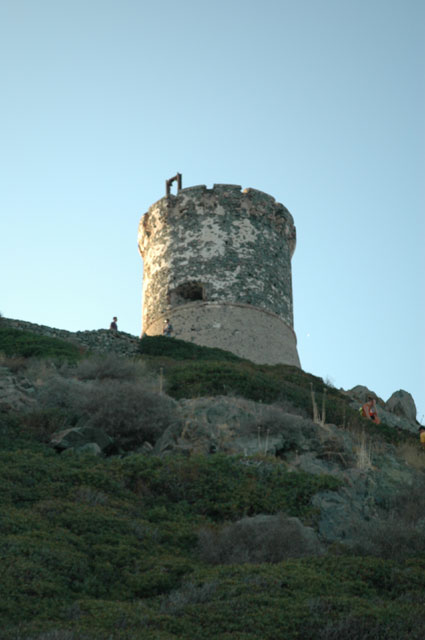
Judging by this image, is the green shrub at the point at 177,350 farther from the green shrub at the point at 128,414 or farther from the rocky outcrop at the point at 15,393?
the green shrub at the point at 128,414

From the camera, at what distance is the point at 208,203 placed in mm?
29281

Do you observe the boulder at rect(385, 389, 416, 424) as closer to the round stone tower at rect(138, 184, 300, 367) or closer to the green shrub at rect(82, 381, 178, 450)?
the round stone tower at rect(138, 184, 300, 367)

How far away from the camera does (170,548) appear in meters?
7.86

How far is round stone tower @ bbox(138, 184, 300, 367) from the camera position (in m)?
27.1

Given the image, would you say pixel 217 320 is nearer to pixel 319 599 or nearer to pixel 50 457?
pixel 50 457

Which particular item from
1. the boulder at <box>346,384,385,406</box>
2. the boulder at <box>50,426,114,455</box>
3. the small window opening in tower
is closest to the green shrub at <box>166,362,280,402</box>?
the boulder at <box>50,426,114,455</box>

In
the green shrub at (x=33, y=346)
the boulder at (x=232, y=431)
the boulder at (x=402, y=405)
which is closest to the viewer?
the boulder at (x=232, y=431)

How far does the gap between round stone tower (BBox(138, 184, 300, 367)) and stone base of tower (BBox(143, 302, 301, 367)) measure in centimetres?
3

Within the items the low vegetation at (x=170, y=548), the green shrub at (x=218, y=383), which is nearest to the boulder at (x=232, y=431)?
the low vegetation at (x=170, y=548)

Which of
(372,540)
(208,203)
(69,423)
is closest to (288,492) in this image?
(372,540)

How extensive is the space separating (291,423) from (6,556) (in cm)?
631

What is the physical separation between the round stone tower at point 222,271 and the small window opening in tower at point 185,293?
0.04 m

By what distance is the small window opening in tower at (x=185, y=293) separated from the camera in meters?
27.8

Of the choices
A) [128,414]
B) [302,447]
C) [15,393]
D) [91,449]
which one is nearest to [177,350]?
[15,393]
